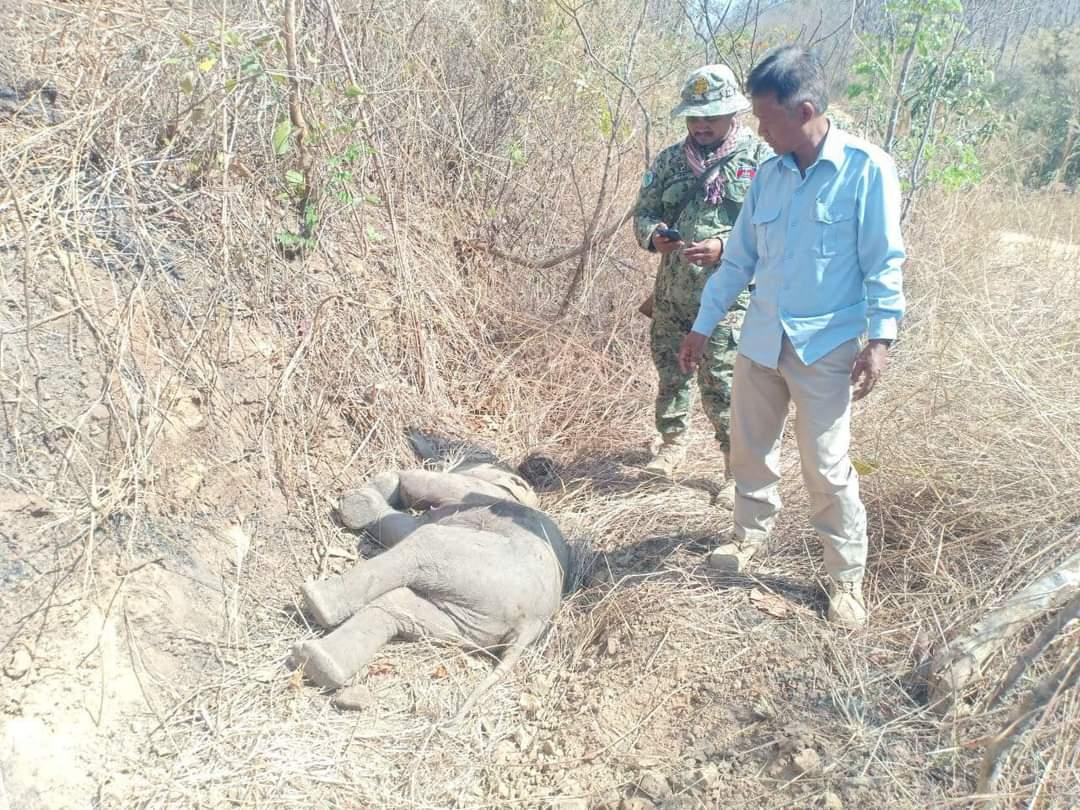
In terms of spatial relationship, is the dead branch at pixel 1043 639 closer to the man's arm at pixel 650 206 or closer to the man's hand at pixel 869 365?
the man's hand at pixel 869 365

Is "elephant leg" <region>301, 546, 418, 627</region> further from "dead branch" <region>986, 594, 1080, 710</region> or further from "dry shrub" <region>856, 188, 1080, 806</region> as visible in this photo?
"dead branch" <region>986, 594, 1080, 710</region>

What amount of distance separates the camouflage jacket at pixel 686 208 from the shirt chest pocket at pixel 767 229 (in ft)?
2.76

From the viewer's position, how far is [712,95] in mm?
3652

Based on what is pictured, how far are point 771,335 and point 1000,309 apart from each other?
9.04 ft

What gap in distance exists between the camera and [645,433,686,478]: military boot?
14.9ft

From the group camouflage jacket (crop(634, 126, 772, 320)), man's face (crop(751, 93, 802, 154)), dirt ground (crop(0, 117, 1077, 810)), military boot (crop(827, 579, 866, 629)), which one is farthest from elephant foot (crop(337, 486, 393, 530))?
man's face (crop(751, 93, 802, 154))

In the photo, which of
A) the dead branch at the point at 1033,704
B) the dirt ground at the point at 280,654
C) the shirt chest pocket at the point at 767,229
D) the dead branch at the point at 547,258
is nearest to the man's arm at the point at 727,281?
the shirt chest pocket at the point at 767,229

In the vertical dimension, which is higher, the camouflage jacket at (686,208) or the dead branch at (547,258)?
the camouflage jacket at (686,208)

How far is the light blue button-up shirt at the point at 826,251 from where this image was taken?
2.68m

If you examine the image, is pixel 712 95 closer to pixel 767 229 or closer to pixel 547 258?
pixel 767 229

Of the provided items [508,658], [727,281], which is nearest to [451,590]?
[508,658]

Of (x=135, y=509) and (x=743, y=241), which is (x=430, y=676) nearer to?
(x=135, y=509)

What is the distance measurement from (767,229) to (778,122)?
397 mm

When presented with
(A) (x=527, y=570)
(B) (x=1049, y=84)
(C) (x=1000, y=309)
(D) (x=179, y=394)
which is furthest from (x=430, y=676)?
(B) (x=1049, y=84)
